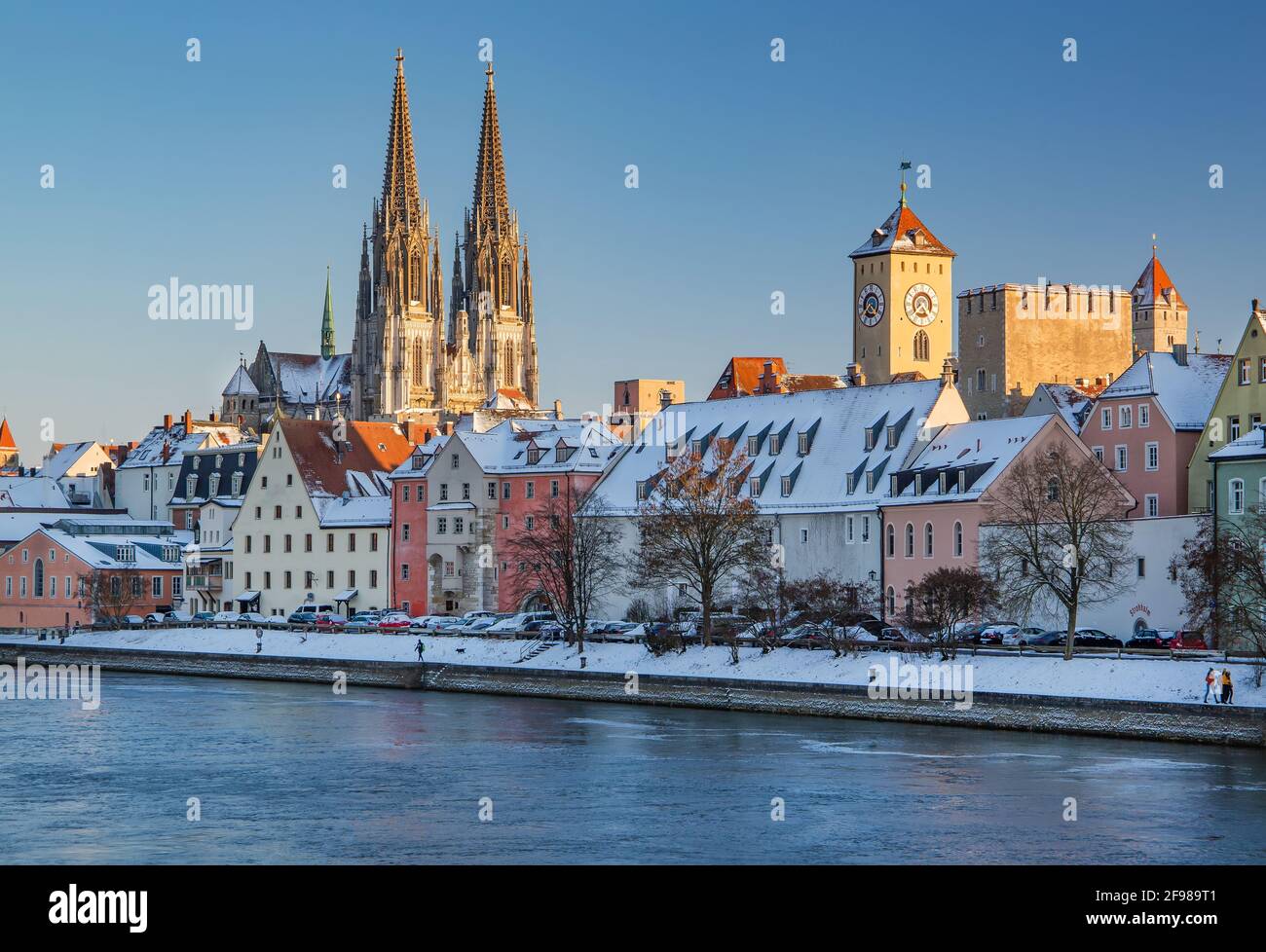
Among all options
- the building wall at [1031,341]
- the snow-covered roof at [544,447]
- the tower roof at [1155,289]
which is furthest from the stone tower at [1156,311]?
the snow-covered roof at [544,447]

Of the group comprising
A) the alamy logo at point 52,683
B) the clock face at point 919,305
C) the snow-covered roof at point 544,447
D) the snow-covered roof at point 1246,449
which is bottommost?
the alamy logo at point 52,683

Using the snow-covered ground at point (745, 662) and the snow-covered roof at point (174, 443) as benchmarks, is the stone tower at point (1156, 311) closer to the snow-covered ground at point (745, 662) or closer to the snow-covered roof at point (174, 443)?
the snow-covered roof at point (174, 443)

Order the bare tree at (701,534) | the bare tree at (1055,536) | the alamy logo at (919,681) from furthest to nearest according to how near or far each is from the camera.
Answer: the bare tree at (701,534)
the bare tree at (1055,536)
the alamy logo at (919,681)

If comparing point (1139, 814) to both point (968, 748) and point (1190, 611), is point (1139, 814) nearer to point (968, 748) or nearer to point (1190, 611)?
point (968, 748)

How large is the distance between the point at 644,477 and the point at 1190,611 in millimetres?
29264

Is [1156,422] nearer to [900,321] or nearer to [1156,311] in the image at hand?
[900,321]

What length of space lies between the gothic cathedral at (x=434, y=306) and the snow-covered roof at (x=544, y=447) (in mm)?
94725

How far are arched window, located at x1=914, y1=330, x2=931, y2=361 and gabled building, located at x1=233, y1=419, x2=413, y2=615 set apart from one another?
29057mm

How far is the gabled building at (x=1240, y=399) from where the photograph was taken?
6325cm

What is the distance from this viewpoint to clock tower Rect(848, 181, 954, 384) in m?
111

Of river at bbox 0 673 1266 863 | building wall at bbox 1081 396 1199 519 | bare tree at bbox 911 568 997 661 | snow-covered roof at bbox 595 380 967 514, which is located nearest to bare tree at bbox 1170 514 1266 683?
river at bbox 0 673 1266 863

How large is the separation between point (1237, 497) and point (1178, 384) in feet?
43.1

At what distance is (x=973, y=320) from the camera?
102 metres
